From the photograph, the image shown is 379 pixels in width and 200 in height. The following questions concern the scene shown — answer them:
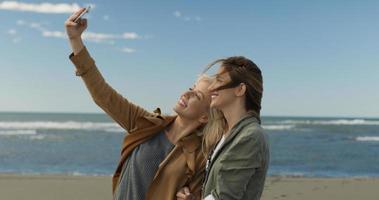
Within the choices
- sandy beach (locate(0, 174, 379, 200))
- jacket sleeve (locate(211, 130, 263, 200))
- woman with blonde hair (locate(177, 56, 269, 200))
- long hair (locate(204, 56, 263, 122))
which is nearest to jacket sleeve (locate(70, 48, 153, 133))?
woman with blonde hair (locate(177, 56, 269, 200))

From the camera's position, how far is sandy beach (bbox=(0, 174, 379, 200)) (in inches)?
366

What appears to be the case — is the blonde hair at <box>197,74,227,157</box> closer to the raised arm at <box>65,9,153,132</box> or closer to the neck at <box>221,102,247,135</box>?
the neck at <box>221,102,247,135</box>

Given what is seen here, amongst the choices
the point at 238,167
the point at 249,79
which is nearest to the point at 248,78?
the point at 249,79

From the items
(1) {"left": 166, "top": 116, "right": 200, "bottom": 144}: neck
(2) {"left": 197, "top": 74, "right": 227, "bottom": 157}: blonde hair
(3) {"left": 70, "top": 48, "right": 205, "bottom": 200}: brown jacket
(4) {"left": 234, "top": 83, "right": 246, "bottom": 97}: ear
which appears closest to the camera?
(4) {"left": 234, "top": 83, "right": 246, "bottom": 97}: ear

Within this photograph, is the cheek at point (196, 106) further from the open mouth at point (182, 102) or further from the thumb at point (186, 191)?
the thumb at point (186, 191)

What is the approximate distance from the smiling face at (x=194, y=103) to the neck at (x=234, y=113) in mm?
496

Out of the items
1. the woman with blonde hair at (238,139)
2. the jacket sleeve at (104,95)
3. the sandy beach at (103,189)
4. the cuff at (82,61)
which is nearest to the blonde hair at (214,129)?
the woman with blonde hair at (238,139)

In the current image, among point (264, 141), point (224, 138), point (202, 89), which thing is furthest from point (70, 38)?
point (264, 141)

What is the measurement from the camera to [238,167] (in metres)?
1.93

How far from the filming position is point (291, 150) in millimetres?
24359

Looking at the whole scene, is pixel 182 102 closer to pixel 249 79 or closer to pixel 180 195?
pixel 180 195

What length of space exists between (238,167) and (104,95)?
0.98 m

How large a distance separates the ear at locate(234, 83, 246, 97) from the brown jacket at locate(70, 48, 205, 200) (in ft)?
1.99

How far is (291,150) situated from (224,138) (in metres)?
22.7
